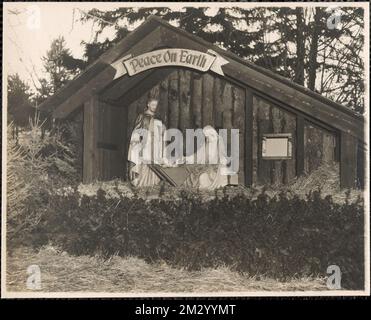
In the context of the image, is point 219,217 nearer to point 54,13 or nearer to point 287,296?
point 287,296

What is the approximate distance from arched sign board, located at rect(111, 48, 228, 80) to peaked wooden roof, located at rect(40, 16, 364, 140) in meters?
0.07

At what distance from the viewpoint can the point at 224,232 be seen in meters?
10.3

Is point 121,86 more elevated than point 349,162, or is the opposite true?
point 121,86

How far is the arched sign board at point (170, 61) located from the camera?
10.9 meters

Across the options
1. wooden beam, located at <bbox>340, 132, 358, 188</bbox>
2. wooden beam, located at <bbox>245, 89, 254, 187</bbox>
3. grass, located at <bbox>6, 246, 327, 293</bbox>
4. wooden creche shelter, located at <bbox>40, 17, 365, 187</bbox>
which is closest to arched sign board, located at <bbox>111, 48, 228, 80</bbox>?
wooden creche shelter, located at <bbox>40, 17, 365, 187</bbox>

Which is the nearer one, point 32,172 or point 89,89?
point 32,172

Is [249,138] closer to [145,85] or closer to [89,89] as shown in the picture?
[145,85]

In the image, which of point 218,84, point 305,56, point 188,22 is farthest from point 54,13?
Result: point 305,56

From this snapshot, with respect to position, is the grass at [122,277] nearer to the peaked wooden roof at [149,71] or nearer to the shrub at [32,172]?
the shrub at [32,172]

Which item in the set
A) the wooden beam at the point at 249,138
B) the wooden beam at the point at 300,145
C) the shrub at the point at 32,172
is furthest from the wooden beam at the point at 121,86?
the wooden beam at the point at 300,145

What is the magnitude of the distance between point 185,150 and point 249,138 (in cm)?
105

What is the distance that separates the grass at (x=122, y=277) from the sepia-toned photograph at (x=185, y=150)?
2cm

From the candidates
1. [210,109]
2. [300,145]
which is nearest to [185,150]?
[210,109]

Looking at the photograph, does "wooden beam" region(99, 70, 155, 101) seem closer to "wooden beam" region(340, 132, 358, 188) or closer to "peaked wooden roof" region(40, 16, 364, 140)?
"peaked wooden roof" region(40, 16, 364, 140)
